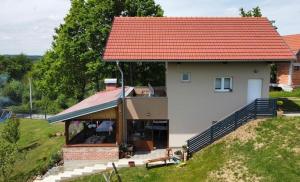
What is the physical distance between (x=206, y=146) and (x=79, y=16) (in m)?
21.1

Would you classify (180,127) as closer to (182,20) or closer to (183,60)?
(183,60)

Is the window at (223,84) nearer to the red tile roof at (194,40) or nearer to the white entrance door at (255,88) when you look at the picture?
the white entrance door at (255,88)

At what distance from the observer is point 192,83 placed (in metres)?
22.1

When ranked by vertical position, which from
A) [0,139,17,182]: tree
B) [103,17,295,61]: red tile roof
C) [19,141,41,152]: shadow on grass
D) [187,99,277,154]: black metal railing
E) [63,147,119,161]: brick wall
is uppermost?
[103,17,295,61]: red tile roof

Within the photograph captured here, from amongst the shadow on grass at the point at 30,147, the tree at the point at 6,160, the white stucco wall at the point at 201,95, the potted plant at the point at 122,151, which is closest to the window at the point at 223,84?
the white stucco wall at the point at 201,95

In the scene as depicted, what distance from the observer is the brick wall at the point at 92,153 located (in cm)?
2123

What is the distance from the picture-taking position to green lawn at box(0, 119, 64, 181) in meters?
24.5

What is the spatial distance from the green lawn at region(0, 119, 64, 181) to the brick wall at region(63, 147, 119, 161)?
2136 mm

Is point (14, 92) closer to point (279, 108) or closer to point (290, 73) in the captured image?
point (290, 73)

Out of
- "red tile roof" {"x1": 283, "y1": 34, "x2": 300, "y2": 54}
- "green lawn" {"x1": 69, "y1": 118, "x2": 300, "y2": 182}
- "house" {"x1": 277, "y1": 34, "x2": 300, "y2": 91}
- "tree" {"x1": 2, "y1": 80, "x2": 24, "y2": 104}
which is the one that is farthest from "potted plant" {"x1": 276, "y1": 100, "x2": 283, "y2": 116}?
"tree" {"x1": 2, "y1": 80, "x2": 24, "y2": 104}

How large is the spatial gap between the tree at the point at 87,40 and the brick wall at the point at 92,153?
1354 centimetres

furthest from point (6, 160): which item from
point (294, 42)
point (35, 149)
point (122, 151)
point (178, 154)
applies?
point (294, 42)

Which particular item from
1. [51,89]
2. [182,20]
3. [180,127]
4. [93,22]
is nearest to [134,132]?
[180,127]

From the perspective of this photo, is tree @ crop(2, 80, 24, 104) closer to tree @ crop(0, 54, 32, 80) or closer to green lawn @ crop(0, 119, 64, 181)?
tree @ crop(0, 54, 32, 80)
